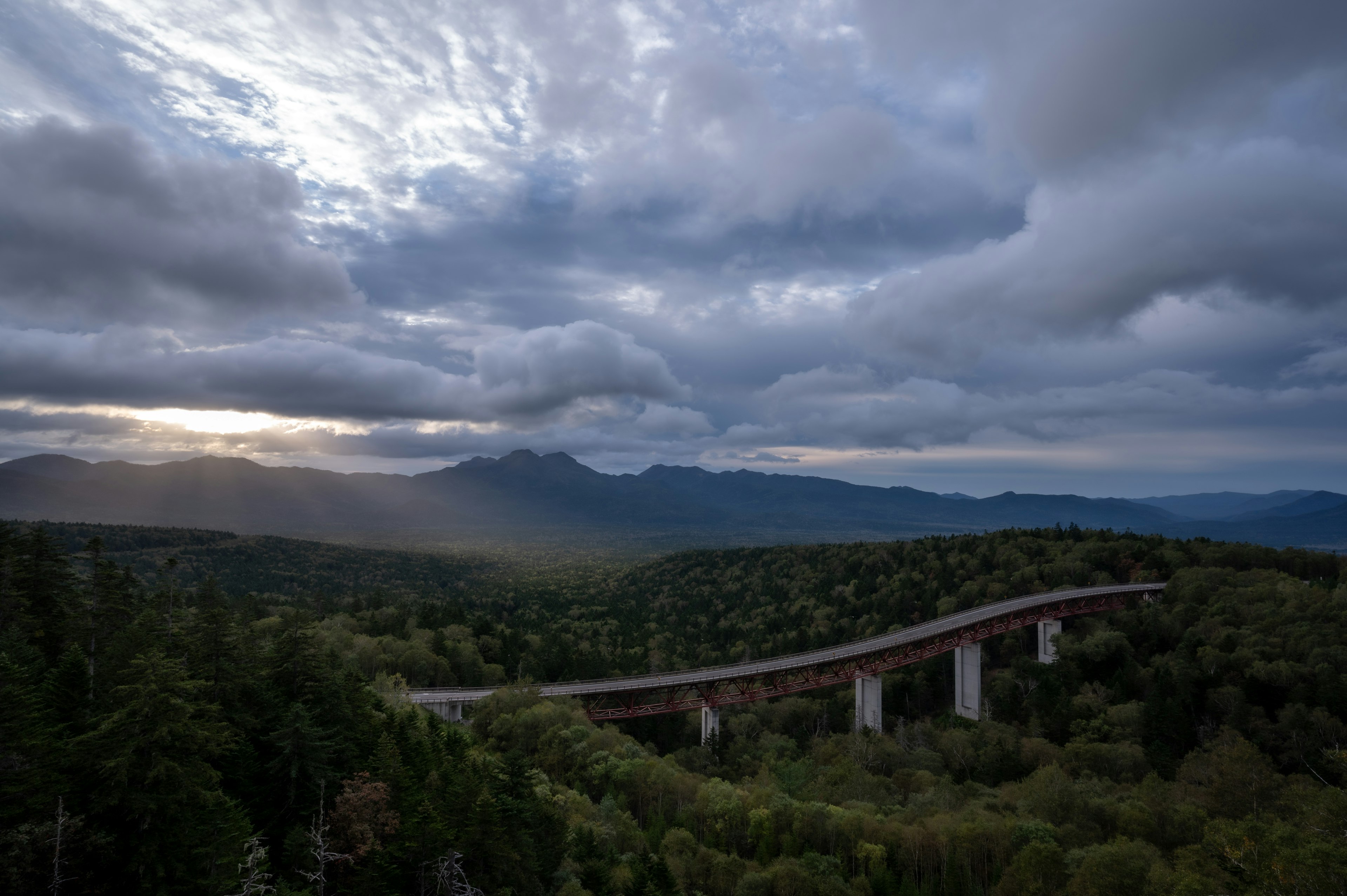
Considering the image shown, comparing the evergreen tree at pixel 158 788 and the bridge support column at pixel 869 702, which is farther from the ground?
the evergreen tree at pixel 158 788

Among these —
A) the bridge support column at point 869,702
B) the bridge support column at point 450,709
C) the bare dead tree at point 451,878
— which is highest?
the bare dead tree at point 451,878

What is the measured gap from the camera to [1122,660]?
83.4m

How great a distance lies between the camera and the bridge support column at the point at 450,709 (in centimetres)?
6384

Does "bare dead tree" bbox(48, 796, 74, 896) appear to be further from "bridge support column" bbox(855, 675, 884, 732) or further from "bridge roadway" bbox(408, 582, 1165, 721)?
"bridge support column" bbox(855, 675, 884, 732)

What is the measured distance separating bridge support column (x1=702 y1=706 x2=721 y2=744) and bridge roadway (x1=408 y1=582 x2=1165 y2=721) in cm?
55

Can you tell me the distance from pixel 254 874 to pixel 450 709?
175 ft

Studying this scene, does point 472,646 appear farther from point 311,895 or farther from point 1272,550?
point 1272,550

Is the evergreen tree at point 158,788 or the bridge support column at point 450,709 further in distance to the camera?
the bridge support column at point 450,709

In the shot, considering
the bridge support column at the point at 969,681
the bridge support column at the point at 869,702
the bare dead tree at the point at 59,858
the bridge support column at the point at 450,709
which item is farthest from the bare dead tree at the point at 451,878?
the bridge support column at the point at 969,681

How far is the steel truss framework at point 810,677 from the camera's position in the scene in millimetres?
69125

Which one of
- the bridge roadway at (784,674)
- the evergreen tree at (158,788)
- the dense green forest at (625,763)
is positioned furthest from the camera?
the bridge roadway at (784,674)

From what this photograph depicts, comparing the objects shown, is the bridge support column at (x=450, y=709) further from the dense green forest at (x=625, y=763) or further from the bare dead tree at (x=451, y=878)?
the bare dead tree at (x=451, y=878)

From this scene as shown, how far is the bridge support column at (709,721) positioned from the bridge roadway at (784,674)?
548mm

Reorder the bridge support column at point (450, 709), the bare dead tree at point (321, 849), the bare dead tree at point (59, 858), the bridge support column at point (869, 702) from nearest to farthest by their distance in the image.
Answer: the bare dead tree at point (59, 858) < the bare dead tree at point (321, 849) < the bridge support column at point (450, 709) < the bridge support column at point (869, 702)
